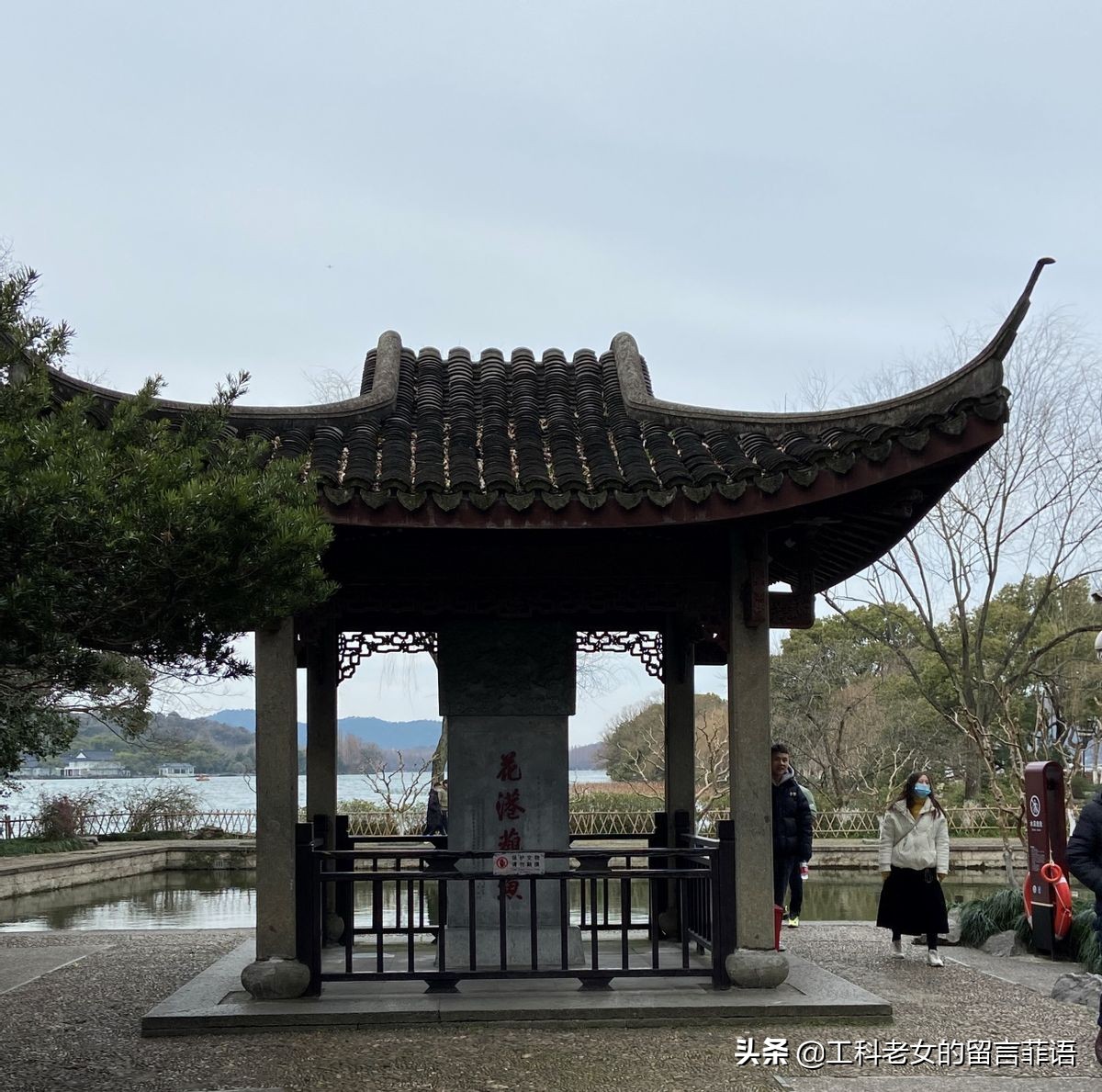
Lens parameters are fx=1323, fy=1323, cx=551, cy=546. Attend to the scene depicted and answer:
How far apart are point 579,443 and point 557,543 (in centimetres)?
68

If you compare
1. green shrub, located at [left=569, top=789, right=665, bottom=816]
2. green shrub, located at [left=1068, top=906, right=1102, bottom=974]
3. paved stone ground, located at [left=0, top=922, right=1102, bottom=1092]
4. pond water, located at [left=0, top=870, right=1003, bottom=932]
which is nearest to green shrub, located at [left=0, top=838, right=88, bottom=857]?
pond water, located at [left=0, top=870, right=1003, bottom=932]

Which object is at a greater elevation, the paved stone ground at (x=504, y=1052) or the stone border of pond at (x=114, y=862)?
the paved stone ground at (x=504, y=1052)

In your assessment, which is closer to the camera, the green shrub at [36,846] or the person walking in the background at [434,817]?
the person walking in the background at [434,817]

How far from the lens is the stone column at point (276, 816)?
770 centimetres

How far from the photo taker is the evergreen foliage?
14.4 ft

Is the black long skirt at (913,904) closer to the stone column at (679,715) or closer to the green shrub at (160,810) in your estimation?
the stone column at (679,715)

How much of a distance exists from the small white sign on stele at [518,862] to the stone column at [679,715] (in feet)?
8.29

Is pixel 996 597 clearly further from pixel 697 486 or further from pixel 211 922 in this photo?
pixel 697 486

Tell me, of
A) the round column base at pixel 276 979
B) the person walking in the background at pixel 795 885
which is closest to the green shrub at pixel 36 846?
the person walking in the background at pixel 795 885

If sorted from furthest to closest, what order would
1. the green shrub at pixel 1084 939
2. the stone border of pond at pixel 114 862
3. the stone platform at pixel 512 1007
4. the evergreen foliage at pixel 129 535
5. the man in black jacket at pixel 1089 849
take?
the stone border of pond at pixel 114 862
the green shrub at pixel 1084 939
the stone platform at pixel 512 1007
the man in black jacket at pixel 1089 849
the evergreen foliage at pixel 129 535

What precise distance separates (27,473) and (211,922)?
42.5ft

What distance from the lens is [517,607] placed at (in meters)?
8.61

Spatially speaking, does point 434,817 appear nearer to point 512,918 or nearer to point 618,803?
point 512,918

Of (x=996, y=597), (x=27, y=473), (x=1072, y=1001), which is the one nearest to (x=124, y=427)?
(x=27, y=473)
